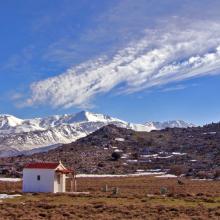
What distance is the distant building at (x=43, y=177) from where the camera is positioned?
60.4m

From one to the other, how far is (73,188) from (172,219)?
114 ft

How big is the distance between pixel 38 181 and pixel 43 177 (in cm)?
84

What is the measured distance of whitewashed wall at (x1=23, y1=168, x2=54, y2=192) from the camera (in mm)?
60375

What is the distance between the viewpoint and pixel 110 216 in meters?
33.7

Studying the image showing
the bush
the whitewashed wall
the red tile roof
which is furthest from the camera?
the bush

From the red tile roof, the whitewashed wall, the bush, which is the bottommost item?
the whitewashed wall

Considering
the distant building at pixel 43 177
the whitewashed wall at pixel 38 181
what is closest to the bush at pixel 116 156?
the distant building at pixel 43 177

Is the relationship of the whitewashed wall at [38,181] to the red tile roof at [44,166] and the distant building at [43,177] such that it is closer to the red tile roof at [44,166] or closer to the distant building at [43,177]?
the distant building at [43,177]

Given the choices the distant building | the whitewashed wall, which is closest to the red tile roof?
the distant building

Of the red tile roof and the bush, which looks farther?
the bush

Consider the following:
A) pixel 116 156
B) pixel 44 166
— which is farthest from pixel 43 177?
pixel 116 156

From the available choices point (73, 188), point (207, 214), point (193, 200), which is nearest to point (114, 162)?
point (73, 188)

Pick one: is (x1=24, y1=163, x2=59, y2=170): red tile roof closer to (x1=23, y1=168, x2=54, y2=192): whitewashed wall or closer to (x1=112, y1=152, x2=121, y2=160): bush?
(x1=23, y1=168, x2=54, y2=192): whitewashed wall

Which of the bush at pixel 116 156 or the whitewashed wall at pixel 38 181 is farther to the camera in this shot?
the bush at pixel 116 156
